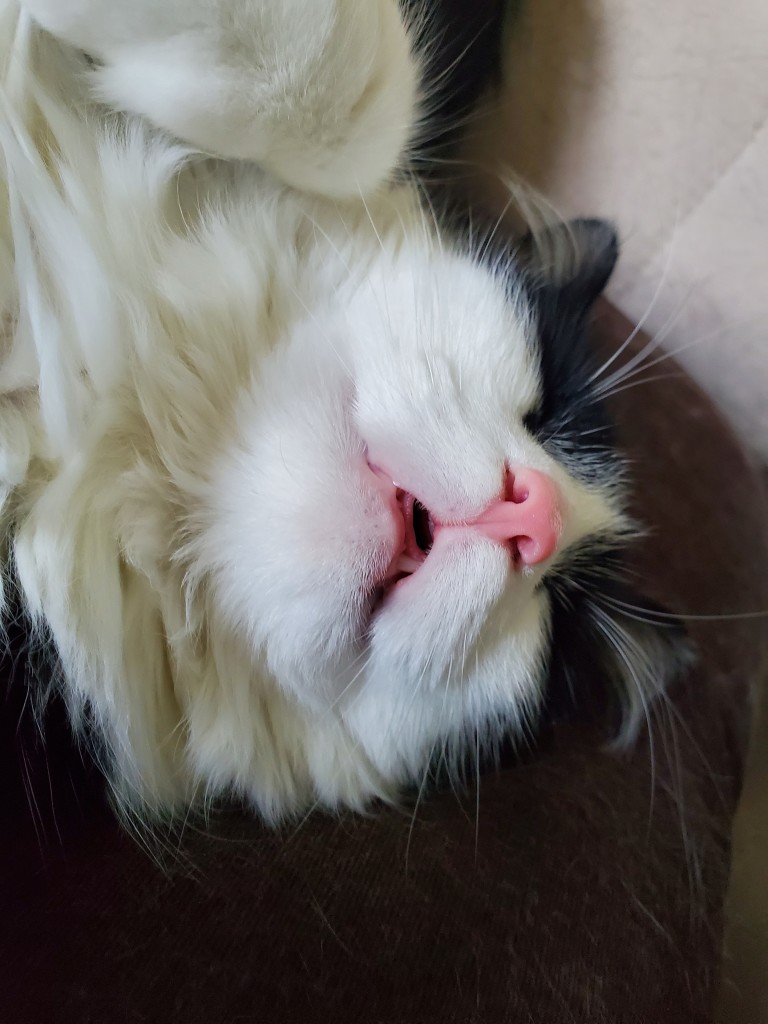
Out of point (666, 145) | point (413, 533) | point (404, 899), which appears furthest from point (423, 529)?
point (666, 145)

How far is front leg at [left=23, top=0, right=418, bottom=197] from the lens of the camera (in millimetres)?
590

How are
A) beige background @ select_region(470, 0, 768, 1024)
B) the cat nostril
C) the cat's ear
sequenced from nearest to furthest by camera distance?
1. the cat nostril
2. the cat's ear
3. beige background @ select_region(470, 0, 768, 1024)

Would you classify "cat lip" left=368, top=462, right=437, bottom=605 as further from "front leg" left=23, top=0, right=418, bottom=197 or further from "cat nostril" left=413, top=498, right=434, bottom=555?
"front leg" left=23, top=0, right=418, bottom=197

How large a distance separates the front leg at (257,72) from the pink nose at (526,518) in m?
0.31

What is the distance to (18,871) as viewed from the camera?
0.62 metres

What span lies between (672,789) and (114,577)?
27.1 inches

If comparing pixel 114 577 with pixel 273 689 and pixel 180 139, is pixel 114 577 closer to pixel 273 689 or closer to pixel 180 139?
pixel 273 689

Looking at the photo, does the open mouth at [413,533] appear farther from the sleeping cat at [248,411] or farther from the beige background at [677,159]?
the beige background at [677,159]

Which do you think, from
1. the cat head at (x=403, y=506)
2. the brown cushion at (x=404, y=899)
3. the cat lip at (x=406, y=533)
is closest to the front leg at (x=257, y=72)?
the cat head at (x=403, y=506)

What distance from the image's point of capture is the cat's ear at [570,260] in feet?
3.03

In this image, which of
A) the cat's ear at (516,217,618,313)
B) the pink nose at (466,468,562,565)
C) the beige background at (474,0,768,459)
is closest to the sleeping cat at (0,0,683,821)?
the pink nose at (466,468,562,565)

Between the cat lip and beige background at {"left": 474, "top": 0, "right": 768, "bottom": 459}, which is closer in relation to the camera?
the cat lip

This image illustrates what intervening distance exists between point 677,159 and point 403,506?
0.80 metres

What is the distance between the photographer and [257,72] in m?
0.62
